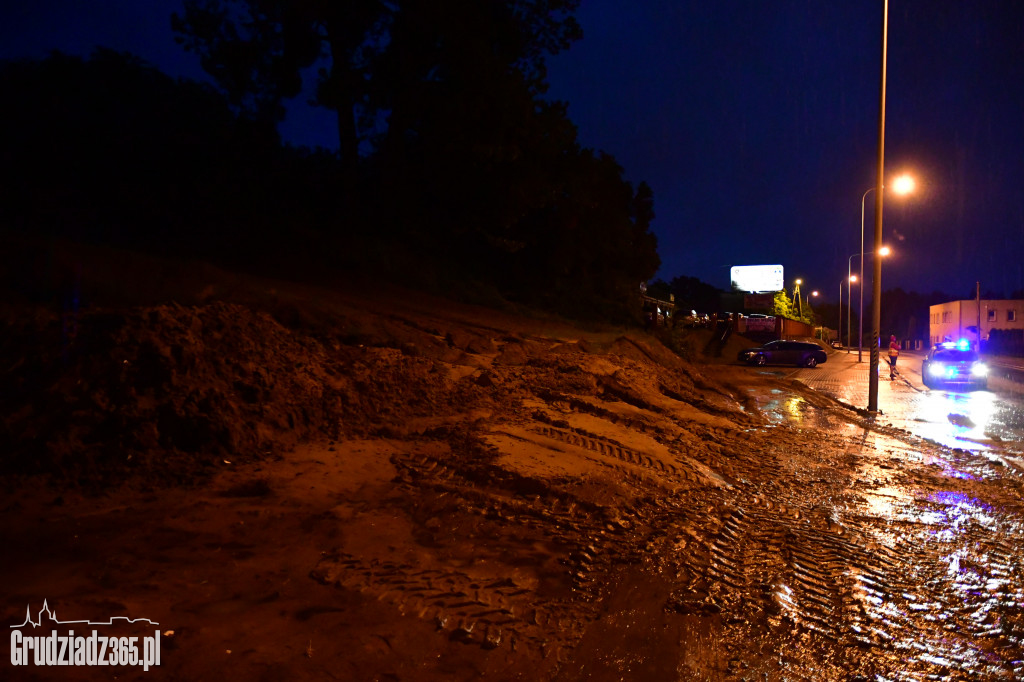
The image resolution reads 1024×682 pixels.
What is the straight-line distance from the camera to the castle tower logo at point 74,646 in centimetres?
305

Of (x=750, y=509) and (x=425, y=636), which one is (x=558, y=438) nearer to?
(x=750, y=509)

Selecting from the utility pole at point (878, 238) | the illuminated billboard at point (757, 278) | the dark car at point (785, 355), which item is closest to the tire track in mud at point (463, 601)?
the utility pole at point (878, 238)

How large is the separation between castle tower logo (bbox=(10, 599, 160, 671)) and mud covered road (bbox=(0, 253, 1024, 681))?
7cm

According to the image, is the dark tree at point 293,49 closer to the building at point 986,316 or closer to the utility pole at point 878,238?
the utility pole at point 878,238

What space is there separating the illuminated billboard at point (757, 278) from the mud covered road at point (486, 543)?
220 ft

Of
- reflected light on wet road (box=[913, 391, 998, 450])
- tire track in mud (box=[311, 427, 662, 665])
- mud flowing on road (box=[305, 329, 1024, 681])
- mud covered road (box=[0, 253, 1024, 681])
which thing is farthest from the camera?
reflected light on wet road (box=[913, 391, 998, 450])

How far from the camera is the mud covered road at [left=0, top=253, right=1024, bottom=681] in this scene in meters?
3.49

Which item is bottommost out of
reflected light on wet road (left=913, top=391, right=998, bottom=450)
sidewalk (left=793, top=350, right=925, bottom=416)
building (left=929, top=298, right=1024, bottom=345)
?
sidewalk (left=793, top=350, right=925, bottom=416)

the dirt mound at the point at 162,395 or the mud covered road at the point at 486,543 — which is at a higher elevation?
the dirt mound at the point at 162,395

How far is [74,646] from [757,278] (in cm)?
7628

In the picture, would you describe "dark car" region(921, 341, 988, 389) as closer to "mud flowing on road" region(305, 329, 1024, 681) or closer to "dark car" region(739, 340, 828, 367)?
"dark car" region(739, 340, 828, 367)

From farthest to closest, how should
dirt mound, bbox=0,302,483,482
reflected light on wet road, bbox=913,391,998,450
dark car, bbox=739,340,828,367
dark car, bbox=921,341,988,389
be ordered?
1. dark car, bbox=739,340,828,367
2. dark car, bbox=921,341,988,389
3. reflected light on wet road, bbox=913,391,998,450
4. dirt mound, bbox=0,302,483,482

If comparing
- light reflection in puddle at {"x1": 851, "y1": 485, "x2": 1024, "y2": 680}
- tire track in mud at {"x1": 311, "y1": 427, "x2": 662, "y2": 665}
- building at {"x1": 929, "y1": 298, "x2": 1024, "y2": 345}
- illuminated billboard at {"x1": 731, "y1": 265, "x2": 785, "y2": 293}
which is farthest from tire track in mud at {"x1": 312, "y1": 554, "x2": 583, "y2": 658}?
building at {"x1": 929, "y1": 298, "x2": 1024, "y2": 345}

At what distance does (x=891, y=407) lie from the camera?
1592 cm
